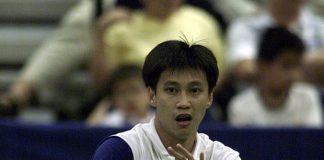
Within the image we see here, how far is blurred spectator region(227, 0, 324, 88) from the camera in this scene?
6.82 meters

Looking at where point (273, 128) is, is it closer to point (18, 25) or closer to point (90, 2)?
point (90, 2)

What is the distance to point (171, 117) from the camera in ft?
11.7

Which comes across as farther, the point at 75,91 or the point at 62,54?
the point at 75,91

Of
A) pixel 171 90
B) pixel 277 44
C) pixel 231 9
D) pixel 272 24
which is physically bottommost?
pixel 171 90

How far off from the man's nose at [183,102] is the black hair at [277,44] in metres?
2.84

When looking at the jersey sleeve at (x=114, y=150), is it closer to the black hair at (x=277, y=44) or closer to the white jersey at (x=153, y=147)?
the white jersey at (x=153, y=147)

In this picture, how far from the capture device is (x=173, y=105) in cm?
355

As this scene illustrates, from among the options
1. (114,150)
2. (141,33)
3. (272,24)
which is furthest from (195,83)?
(272,24)

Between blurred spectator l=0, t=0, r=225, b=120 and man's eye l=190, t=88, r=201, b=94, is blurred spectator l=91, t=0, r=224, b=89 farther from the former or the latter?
man's eye l=190, t=88, r=201, b=94

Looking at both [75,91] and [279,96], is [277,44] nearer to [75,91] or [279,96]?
[279,96]

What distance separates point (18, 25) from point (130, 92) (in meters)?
2.16

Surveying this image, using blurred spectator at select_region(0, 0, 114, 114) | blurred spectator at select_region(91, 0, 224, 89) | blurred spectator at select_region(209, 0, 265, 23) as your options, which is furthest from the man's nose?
blurred spectator at select_region(209, 0, 265, 23)

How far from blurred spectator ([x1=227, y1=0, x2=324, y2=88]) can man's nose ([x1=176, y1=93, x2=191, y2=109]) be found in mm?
3178

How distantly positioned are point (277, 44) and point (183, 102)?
115 inches
